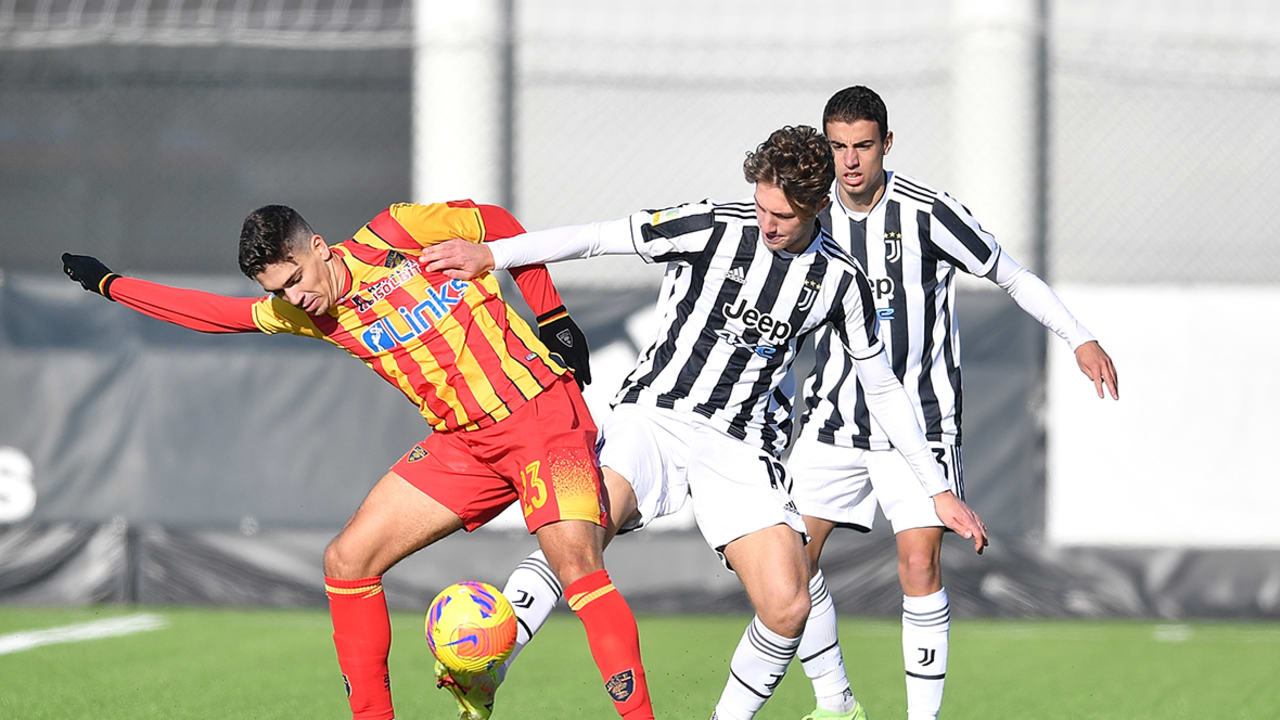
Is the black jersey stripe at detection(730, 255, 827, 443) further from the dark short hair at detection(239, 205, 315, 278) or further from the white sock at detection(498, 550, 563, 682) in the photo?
the dark short hair at detection(239, 205, 315, 278)

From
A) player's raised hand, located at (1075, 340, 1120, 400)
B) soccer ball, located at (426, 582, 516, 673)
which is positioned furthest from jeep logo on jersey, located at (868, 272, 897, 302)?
soccer ball, located at (426, 582, 516, 673)

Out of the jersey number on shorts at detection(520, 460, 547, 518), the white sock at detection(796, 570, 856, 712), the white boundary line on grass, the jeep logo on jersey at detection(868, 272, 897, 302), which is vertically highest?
the jeep logo on jersey at detection(868, 272, 897, 302)

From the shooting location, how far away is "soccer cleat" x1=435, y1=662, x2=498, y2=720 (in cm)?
457

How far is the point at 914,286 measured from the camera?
518cm

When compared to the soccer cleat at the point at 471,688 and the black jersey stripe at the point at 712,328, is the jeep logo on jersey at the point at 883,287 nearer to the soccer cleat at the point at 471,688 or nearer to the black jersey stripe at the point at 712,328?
the black jersey stripe at the point at 712,328

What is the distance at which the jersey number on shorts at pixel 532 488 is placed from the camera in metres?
4.54

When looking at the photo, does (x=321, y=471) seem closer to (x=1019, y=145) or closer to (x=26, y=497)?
(x=26, y=497)

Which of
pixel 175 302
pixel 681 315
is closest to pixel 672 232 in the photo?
pixel 681 315

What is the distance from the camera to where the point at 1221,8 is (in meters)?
10.5

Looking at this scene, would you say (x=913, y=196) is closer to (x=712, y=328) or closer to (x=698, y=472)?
(x=712, y=328)

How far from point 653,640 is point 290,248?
13.5ft

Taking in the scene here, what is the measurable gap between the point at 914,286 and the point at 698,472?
1.03 metres

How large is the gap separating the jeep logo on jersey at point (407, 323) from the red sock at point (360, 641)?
2.40ft

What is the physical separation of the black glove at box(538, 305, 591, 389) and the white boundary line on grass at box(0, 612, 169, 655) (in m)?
3.70
